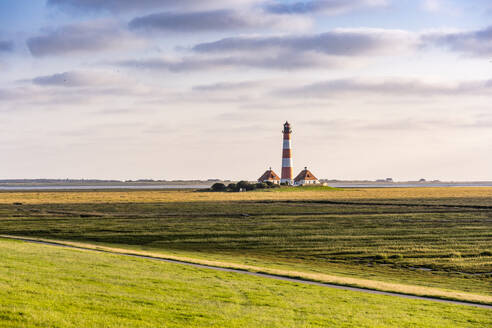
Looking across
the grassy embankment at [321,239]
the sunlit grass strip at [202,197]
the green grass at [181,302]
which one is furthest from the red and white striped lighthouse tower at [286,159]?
the green grass at [181,302]

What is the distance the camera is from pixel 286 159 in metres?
148

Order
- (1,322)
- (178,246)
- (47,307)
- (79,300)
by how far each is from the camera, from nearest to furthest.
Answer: (1,322) < (47,307) < (79,300) < (178,246)

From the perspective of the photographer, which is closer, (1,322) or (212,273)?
(1,322)

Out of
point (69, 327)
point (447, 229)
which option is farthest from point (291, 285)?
point (447, 229)

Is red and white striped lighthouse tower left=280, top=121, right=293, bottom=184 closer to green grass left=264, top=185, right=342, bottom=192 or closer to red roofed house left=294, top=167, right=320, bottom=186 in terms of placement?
green grass left=264, top=185, right=342, bottom=192

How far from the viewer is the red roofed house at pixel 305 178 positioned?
15891 centimetres

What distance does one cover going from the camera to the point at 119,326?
13.7 metres

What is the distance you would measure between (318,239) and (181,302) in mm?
27773

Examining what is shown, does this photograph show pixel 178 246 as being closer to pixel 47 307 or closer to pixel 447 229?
pixel 447 229

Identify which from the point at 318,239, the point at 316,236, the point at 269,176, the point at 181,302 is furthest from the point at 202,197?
the point at 181,302

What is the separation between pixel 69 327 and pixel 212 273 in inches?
494

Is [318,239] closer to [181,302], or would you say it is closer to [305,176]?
[181,302]

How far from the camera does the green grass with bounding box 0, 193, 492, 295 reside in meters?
32.3

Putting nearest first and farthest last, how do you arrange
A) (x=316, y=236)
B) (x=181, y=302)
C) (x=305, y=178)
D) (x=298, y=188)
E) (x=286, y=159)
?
(x=181, y=302) → (x=316, y=236) → (x=298, y=188) → (x=286, y=159) → (x=305, y=178)
